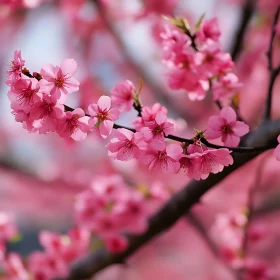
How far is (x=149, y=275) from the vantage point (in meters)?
6.67

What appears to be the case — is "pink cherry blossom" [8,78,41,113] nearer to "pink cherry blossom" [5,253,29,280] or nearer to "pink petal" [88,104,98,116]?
"pink petal" [88,104,98,116]

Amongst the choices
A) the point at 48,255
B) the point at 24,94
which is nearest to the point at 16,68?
the point at 24,94

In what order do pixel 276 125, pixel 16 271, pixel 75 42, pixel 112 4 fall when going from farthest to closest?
pixel 75 42 < pixel 112 4 < pixel 16 271 < pixel 276 125

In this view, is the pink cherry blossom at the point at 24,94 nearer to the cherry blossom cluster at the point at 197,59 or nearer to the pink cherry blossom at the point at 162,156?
the pink cherry blossom at the point at 162,156

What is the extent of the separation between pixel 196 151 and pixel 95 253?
5.09ft

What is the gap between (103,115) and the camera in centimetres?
132

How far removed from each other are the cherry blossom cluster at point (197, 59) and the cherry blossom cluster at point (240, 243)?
130 centimetres

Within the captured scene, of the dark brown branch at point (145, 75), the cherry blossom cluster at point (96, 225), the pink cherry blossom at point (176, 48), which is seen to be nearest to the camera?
the pink cherry blossom at point (176, 48)

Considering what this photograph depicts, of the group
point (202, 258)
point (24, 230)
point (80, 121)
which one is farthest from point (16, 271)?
point (24, 230)

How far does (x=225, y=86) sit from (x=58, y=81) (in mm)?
845

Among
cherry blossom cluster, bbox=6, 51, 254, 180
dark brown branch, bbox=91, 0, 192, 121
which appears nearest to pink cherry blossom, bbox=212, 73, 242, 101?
cherry blossom cluster, bbox=6, 51, 254, 180

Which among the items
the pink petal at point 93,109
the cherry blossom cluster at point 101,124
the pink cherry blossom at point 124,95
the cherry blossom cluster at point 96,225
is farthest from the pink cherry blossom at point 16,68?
the cherry blossom cluster at point 96,225

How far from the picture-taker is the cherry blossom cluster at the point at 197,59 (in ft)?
5.65

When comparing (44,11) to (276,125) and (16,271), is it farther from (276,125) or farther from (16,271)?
(276,125)
